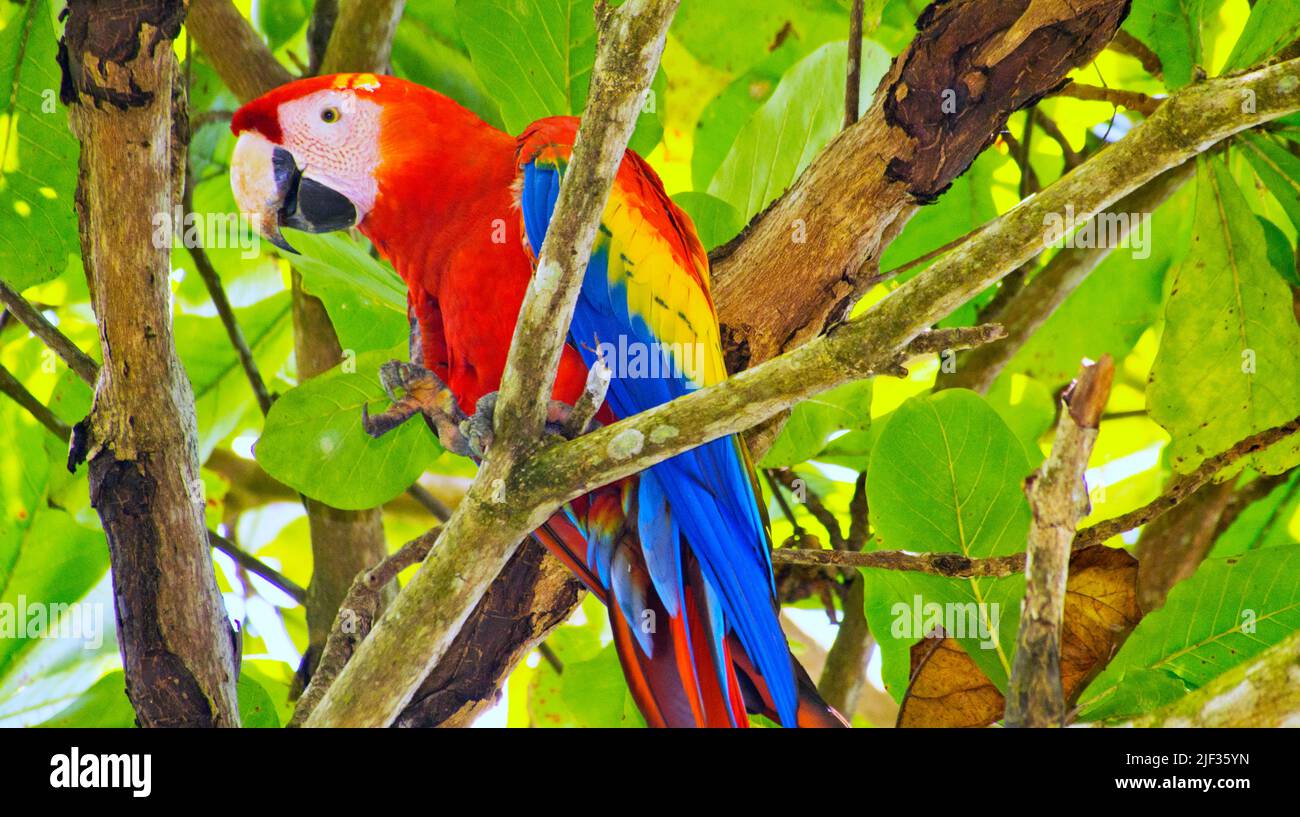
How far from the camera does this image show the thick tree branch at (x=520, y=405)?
85 cm

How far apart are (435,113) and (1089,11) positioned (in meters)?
0.78

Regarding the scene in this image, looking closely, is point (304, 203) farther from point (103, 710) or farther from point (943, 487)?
point (943, 487)

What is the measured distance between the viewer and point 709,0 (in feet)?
5.67

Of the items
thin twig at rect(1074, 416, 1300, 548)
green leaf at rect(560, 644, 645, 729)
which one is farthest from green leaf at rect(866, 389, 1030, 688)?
green leaf at rect(560, 644, 645, 729)

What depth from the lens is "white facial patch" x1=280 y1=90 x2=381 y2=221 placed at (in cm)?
131

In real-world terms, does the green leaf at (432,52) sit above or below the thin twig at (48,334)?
above

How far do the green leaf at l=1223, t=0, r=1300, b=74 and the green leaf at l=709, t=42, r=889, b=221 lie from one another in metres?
0.45

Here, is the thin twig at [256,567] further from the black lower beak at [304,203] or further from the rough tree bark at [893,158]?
the rough tree bark at [893,158]

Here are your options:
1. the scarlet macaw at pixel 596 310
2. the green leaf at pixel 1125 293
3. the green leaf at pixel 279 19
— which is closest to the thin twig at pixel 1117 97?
the green leaf at pixel 1125 293

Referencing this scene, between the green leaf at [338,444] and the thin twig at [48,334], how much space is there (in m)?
0.25

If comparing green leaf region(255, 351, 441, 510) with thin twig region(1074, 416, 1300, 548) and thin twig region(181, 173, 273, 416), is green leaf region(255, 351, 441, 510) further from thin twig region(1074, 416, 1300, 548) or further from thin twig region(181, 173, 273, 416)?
thin twig region(1074, 416, 1300, 548)

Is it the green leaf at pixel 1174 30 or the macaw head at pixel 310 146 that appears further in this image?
the green leaf at pixel 1174 30

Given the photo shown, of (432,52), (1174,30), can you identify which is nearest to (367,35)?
(432,52)
